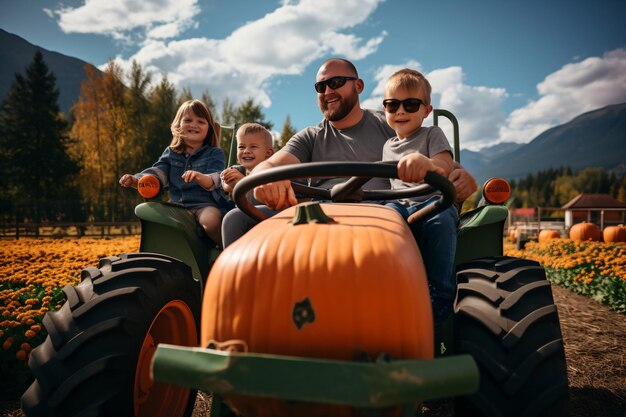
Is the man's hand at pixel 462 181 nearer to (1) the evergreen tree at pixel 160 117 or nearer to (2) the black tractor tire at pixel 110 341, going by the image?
(2) the black tractor tire at pixel 110 341

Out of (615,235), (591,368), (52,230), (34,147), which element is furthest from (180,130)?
(34,147)

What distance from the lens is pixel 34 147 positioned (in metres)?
26.9

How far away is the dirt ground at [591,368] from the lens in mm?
2658

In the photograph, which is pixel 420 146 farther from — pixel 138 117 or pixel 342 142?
pixel 138 117

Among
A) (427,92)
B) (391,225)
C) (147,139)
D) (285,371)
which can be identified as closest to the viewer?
(285,371)

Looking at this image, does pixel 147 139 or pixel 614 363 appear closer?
pixel 614 363

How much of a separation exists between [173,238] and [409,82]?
5.39ft

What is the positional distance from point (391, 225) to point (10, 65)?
794 ft

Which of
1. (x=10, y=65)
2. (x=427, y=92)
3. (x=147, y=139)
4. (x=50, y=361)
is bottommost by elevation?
(x=50, y=361)

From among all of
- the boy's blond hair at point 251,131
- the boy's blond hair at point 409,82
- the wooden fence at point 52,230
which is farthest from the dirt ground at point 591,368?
the wooden fence at point 52,230

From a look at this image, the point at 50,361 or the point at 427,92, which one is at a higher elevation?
the point at 427,92

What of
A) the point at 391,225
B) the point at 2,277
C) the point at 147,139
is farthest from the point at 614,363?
the point at 147,139

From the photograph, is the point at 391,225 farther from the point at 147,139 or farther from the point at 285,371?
the point at 147,139

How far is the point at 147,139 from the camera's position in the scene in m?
28.6
